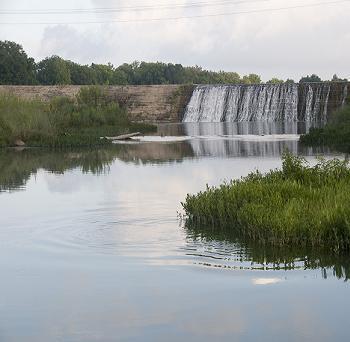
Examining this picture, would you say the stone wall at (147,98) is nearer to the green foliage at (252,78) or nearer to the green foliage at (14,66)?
the green foliage at (14,66)

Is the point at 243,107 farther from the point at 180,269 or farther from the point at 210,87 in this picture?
the point at 180,269

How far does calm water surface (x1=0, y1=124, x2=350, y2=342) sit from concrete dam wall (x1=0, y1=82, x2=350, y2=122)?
41.0m

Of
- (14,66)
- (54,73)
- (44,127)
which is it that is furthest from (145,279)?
(54,73)

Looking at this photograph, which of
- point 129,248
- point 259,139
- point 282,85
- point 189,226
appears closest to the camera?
point 129,248

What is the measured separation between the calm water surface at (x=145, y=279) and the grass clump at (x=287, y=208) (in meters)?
0.30

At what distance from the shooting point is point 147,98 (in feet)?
209

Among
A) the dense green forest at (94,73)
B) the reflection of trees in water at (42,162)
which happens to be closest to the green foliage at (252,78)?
the dense green forest at (94,73)

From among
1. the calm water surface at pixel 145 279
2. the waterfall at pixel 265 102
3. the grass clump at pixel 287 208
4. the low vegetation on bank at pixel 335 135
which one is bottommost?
the calm water surface at pixel 145 279

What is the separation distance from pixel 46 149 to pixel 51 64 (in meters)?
62.6

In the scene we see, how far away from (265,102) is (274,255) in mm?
48962

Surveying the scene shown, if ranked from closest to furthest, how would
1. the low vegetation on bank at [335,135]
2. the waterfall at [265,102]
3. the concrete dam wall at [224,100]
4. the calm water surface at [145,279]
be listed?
the calm water surface at [145,279] → the low vegetation on bank at [335,135] → the waterfall at [265,102] → the concrete dam wall at [224,100]

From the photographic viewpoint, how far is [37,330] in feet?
24.9

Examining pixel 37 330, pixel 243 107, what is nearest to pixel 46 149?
pixel 37 330

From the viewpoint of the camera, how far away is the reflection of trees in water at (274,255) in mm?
9859
